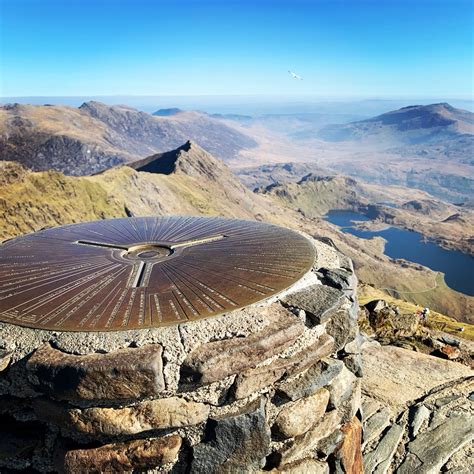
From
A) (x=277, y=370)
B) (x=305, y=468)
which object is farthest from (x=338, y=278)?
(x=305, y=468)

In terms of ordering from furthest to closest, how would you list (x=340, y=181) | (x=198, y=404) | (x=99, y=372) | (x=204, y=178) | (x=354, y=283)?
(x=340, y=181)
(x=204, y=178)
(x=354, y=283)
(x=198, y=404)
(x=99, y=372)

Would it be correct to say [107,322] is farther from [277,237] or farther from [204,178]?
[204,178]

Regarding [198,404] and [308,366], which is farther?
[308,366]

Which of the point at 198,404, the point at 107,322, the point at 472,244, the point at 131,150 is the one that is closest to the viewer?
the point at 198,404

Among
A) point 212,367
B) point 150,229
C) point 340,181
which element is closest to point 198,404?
point 212,367

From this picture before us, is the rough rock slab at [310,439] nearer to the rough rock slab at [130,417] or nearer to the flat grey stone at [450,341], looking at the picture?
the rough rock slab at [130,417]

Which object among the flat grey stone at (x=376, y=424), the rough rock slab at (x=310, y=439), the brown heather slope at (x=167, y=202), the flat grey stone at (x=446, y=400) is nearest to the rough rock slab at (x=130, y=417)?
the rough rock slab at (x=310, y=439)

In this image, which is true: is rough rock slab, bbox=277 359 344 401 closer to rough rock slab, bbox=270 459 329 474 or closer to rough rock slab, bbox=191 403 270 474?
Answer: rough rock slab, bbox=191 403 270 474
